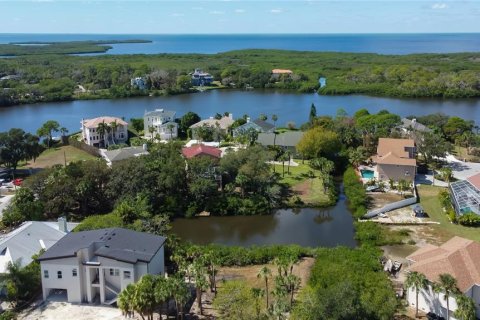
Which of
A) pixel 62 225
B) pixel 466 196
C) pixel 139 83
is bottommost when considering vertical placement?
→ pixel 62 225

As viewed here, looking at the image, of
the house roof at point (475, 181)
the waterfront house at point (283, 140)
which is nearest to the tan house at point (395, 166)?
the house roof at point (475, 181)

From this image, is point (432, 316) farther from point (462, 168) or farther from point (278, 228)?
point (462, 168)

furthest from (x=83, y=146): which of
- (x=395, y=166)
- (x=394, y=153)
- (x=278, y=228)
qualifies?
(x=395, y=166)

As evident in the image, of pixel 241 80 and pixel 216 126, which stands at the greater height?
pixel 241 80

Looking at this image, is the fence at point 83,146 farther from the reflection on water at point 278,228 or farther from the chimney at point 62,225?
the chimney at point 62,225

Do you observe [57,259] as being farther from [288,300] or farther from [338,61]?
[338,61]

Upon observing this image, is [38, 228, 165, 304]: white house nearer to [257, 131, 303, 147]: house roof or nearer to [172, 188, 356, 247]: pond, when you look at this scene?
[172, 188, 356, 247]: pond
